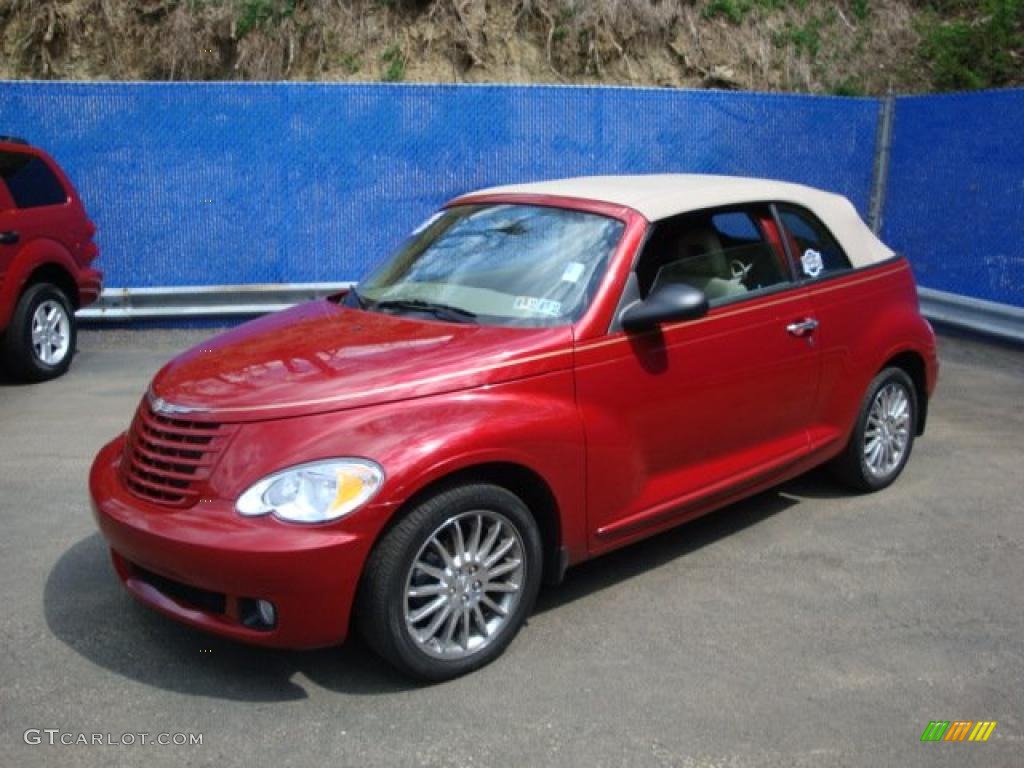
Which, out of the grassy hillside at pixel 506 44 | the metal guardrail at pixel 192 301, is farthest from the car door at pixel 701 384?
the grassy hillside at pixel 506 44

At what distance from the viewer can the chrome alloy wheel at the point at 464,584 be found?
12.7ft

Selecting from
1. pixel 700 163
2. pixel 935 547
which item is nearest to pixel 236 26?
pixel 700 163

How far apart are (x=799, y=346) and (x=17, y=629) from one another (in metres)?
3.66

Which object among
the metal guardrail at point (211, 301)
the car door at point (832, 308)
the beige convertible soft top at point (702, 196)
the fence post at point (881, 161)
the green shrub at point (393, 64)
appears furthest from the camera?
the green shrub at point (393, 64)

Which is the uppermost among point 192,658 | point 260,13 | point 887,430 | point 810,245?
point 260,13

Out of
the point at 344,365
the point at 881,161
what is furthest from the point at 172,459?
the point at 881,161

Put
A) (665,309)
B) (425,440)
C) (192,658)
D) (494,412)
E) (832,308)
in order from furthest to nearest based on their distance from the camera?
(832,308) → (665,309) → (192,658) → (494,412) → (425,440)

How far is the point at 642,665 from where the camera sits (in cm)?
410

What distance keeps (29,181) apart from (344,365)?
608 centimetres

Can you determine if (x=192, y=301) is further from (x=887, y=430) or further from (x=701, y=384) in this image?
(x=701, y=384)

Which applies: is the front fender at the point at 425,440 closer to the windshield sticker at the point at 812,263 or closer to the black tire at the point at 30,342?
the windshield sticker at the point at 812,263

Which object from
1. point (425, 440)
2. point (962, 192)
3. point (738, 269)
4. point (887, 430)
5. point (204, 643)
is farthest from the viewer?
point (962, 192)

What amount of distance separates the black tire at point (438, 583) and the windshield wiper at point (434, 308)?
33.7 inches

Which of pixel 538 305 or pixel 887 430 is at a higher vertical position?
pixel 538 305
